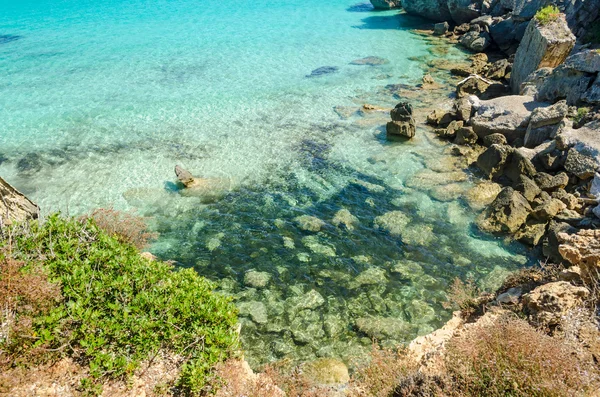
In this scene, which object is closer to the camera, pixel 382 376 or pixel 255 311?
pixel 382 376

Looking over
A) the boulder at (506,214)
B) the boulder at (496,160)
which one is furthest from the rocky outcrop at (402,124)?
the boulder at (506,214)

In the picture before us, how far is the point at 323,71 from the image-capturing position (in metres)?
32.8

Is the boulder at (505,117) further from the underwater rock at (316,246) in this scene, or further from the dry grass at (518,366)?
the dry grass at (518,366)

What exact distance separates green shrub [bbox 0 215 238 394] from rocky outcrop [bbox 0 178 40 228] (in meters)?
1.38

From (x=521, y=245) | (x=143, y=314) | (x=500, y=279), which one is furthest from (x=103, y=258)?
(x=521, y=245)

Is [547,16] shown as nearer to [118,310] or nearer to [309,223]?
[309,223]

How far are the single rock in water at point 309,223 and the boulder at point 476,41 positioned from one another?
29029mm

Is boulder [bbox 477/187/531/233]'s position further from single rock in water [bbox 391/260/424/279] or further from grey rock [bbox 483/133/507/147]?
grey rock [bbox 483/133/507/147]

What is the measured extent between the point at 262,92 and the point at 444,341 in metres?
22.6

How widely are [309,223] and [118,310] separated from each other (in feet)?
27.7

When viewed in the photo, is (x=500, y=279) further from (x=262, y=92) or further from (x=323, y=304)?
(x=262, y=92)

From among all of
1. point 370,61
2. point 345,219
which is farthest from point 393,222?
point 370,61

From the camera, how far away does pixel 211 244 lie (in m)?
14.9

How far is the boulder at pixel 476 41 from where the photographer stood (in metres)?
36.5
